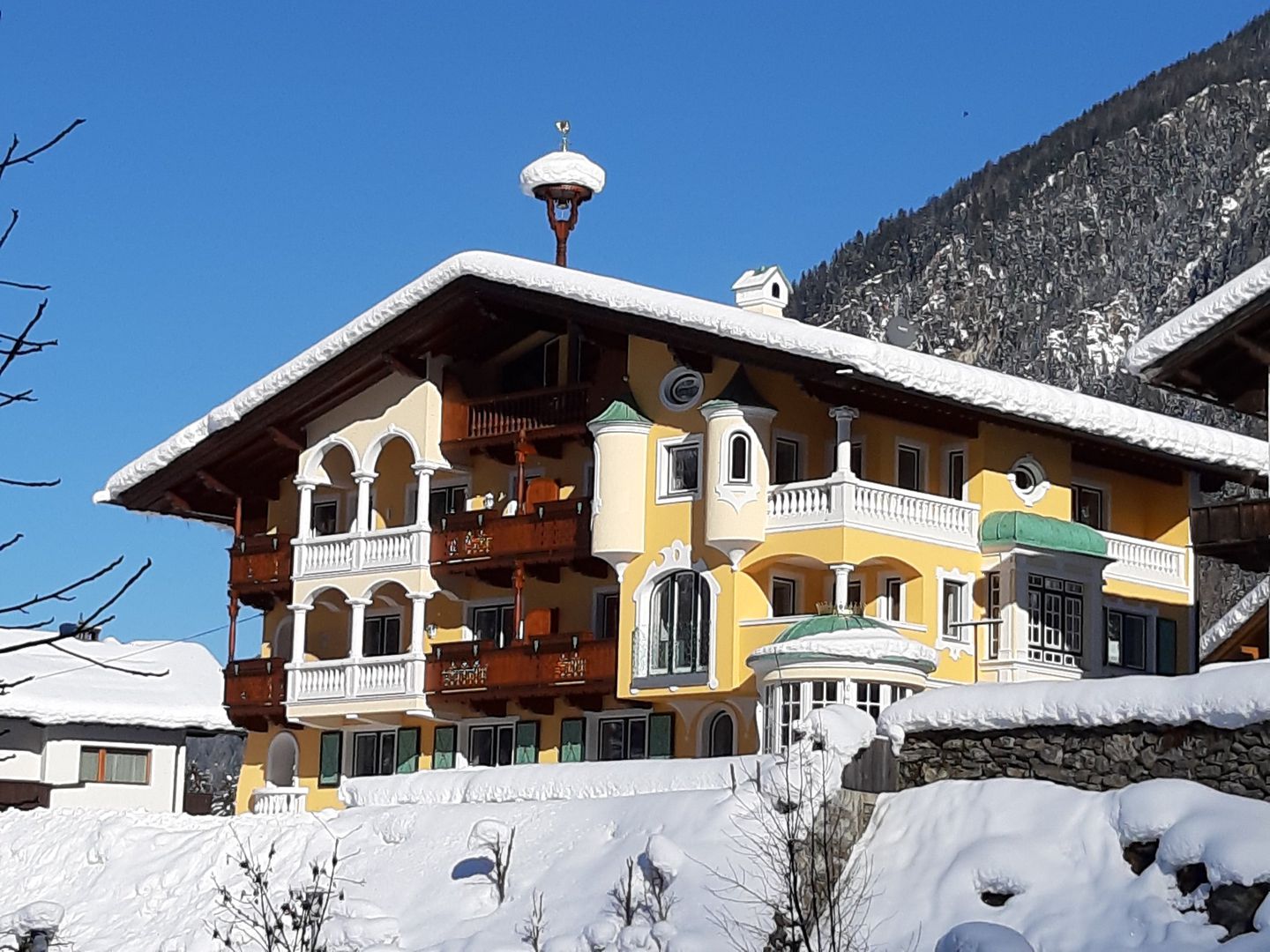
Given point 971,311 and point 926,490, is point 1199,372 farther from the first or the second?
point 971,311

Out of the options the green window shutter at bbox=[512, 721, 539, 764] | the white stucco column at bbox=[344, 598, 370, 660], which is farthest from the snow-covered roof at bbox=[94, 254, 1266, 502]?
the green window shutter at bbox=[512, 721, 539, 764]

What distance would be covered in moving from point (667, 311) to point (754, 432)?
2560 millimetres

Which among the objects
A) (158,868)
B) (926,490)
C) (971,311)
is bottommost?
(158,868)

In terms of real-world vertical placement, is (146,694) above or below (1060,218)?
below

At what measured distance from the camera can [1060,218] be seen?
15612 centimetres

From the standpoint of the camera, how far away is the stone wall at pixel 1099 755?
26969mm

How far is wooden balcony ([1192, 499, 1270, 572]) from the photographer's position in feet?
110

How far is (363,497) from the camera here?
157ft

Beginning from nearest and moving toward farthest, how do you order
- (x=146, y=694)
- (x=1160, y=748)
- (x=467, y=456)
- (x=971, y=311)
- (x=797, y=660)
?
(x=1160, y=748), (x=797, y=660), (x=467, y=456), (x=146, y=694), (x=971, y=311)

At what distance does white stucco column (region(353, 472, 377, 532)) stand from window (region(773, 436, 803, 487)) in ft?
28.9

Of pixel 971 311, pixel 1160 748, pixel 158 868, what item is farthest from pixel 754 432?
pixel 971 311

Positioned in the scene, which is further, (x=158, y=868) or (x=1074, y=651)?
(x=1074, y=651)

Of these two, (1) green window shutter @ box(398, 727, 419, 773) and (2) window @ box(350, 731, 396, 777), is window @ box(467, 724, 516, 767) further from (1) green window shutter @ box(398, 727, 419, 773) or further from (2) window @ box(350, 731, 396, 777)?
(2) window @ box(350, 731, 396, 777)

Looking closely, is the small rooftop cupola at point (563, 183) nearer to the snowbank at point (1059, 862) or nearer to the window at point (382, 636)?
the window at point (382, 636)
